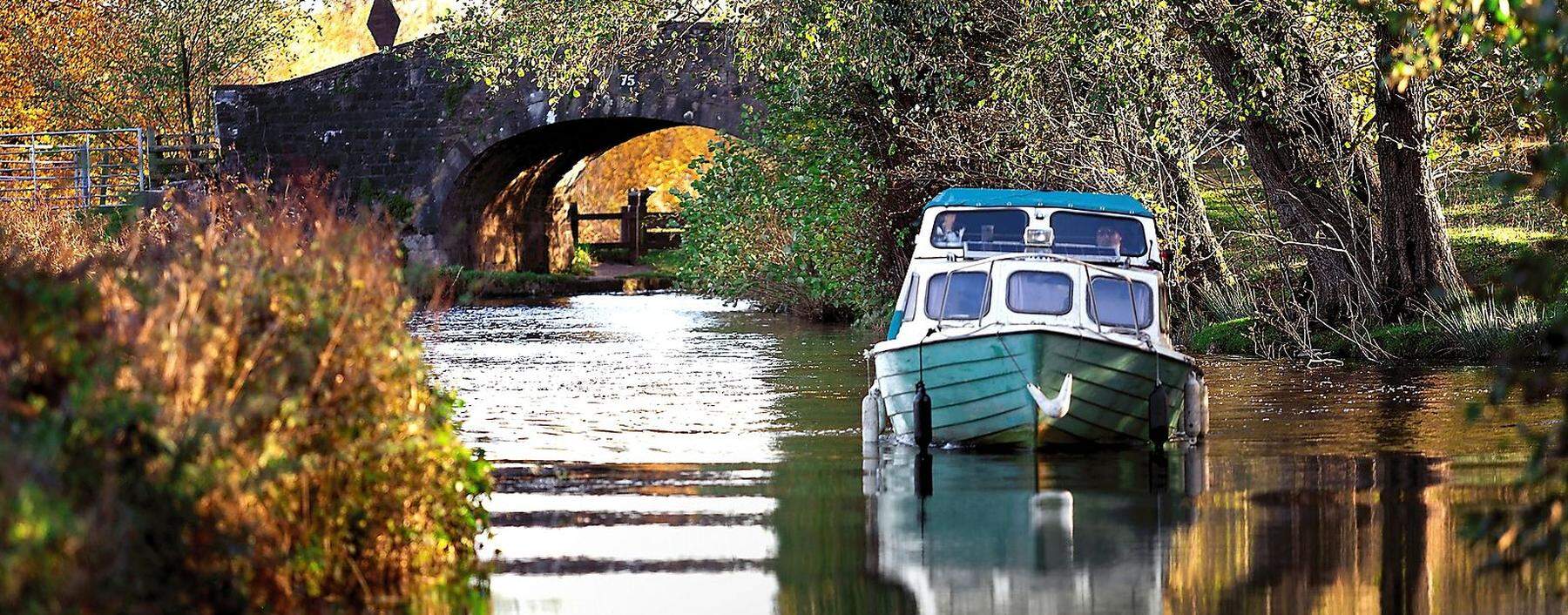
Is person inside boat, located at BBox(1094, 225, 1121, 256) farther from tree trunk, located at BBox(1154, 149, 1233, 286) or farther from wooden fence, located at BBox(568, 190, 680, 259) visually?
wooden fence, located at BBox(568, 190, 680, 259)

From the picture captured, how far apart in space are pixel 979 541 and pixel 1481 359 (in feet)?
40.9

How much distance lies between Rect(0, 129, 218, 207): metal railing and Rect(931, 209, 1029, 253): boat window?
16.1m

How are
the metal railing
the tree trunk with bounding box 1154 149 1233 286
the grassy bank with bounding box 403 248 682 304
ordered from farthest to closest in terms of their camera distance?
the grassy bank with bounding box 403 248 682 304
the metal railing
the tree trunk with bounding box 1154 149 1233 286

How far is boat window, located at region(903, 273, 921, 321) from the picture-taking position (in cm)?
1562

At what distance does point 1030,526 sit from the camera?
10.8 m

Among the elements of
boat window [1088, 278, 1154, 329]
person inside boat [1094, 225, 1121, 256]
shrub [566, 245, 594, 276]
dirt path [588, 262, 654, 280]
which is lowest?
dirt path [588, 262, 654, 280]

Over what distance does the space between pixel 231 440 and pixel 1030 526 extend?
514 centimetres

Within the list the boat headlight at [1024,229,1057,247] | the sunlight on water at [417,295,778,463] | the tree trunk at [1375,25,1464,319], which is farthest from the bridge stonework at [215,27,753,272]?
the boat headlight at [1024,229,1057,247]

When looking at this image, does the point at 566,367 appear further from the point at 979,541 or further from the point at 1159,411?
the point at 979,541

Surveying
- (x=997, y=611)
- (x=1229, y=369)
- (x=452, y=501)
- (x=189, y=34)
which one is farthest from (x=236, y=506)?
(x=189, y=34)

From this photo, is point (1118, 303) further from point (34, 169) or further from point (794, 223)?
point (34, 169)

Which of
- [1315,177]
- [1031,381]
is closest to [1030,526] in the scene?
[1031,381]

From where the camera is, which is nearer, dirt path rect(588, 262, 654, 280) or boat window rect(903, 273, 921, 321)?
boat window rect(903, 273, 921, 321)

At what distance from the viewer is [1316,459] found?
1377 centimetres
